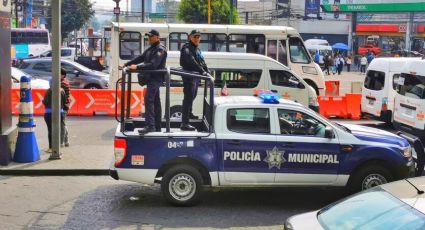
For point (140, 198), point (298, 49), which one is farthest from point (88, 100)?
point (140, 198)

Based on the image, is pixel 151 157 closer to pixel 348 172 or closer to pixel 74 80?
pixel 348 172

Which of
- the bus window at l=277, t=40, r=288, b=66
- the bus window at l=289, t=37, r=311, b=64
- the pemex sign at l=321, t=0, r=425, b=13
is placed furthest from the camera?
the pemex sign at l=321, t=0, r=425, b=13

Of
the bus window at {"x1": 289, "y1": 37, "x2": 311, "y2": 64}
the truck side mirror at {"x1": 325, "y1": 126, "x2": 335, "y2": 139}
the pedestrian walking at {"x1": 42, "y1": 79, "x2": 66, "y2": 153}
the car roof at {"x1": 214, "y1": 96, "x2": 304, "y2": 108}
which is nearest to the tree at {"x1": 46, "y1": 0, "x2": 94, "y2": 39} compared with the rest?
the bus window at {"x1": 289, "y1": 37, "x2": 311, "y2": 64}

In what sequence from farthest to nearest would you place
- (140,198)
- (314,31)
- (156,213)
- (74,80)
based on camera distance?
(314,31) < (74,80) < (140,198) < (156,213)

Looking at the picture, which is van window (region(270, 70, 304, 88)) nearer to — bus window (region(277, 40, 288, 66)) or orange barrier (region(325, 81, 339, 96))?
bus window (region(277, 40, 288, 66))

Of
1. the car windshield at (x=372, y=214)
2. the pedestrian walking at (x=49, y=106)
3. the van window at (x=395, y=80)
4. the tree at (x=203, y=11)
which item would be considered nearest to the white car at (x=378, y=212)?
the car windshield at (x=372, y=214)

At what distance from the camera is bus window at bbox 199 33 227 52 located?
19.6 metres

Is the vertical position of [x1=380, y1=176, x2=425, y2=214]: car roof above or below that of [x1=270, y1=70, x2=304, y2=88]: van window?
below

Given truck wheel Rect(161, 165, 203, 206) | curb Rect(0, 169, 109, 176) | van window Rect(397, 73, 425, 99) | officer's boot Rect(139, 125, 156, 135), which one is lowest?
curb Rect(0, 169, 109, 176)

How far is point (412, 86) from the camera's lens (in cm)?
1380

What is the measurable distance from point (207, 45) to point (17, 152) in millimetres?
10053

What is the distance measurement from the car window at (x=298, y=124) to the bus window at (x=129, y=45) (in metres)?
11.6

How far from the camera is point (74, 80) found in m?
22.4

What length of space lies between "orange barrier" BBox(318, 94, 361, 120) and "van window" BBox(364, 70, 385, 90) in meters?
1.43
